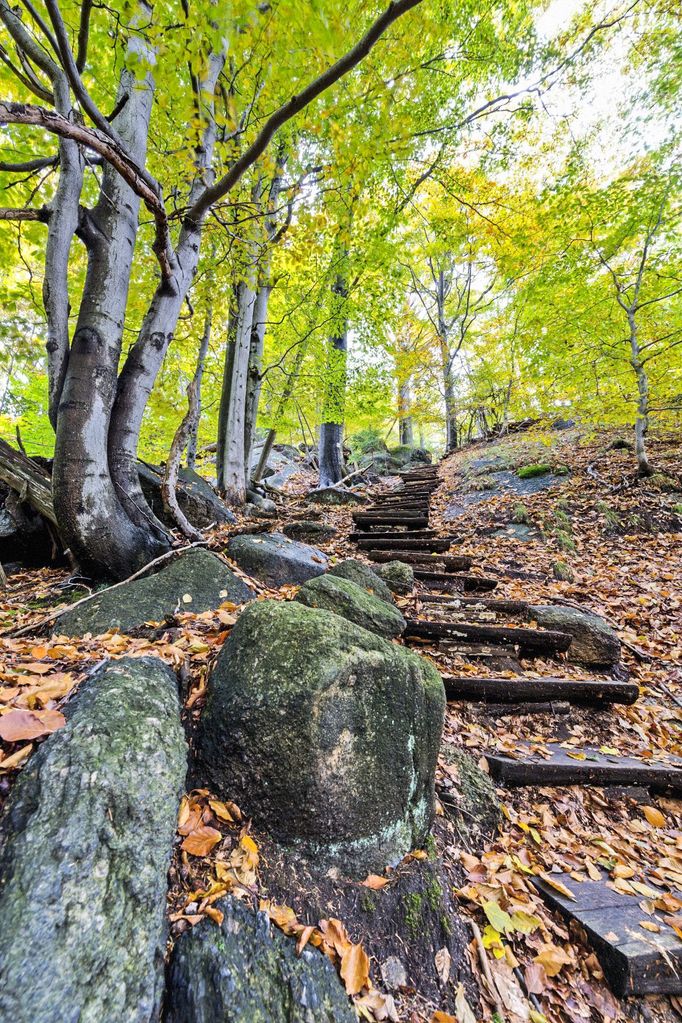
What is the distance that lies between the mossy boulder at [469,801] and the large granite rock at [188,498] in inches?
147

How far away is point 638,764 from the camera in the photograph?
9.32 ft

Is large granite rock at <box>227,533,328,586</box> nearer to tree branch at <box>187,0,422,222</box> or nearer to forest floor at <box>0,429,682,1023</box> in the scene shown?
forest floor at <box>0,429,682,1023</box>

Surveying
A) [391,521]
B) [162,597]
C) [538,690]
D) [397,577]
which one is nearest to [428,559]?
[397,577]

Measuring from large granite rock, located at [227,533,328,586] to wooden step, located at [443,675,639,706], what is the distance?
5.48 ft

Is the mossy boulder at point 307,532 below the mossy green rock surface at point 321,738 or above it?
above

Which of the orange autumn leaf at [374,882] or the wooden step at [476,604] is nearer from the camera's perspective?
the orange autumn leaf at [374,882]

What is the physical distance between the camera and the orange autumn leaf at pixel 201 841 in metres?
1.50

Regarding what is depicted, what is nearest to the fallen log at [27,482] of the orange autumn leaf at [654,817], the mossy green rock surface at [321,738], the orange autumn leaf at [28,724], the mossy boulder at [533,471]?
the orange autumn leaf at [28,724]

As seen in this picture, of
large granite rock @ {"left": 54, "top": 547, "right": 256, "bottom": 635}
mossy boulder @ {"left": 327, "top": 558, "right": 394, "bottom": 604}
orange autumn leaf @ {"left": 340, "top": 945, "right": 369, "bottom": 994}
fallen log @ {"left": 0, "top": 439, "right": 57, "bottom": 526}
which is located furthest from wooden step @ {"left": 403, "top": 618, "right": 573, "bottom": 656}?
fallen log @ {"left": 0, "top": 439, "right": 57, "bottom": 526}

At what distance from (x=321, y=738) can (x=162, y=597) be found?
179 cm

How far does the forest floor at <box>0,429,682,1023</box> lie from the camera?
1.56 metres

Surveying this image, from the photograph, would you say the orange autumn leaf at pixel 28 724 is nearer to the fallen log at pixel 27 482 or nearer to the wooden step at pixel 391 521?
the fallen log at pixel 27 482

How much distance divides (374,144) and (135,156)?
8.20ft

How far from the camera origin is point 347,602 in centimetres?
309
